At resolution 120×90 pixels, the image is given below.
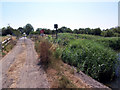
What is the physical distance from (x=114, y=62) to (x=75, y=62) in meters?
3.15

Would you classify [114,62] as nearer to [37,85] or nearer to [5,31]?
[37,85]

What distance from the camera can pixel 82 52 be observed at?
9.19 metres

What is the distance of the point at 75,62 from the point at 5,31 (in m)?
51.5

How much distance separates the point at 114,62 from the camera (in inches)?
343

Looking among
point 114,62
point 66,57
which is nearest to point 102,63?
point 114,62

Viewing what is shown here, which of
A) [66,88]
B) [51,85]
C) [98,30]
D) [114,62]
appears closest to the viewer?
[66,88]

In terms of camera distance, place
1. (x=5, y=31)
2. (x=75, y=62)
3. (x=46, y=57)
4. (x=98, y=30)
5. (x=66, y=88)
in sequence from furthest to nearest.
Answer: (x=5, y=31), (x=98, y=30), (x=75, y=62), (x=46, y=57), (x=66, y=88)

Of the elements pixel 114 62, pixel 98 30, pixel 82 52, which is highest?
pixel 98 30

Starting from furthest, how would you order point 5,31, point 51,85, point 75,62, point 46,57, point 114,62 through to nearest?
point 5,31, point 114,62, point 75,62, point 46,57, point 51,85

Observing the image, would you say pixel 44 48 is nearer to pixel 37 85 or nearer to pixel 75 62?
pixel 75 62

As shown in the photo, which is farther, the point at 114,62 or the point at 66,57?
the point at 114,62

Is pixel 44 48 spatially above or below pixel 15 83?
above

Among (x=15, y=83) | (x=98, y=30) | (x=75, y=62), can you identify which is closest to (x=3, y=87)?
(x=15, y=83)

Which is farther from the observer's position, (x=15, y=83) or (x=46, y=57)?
(x=46, y=57)
